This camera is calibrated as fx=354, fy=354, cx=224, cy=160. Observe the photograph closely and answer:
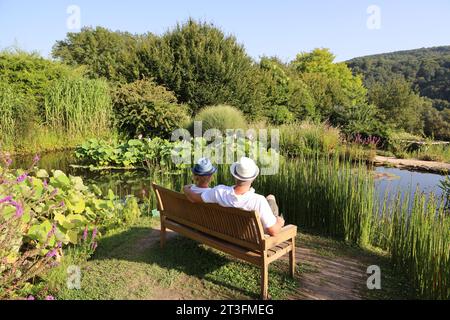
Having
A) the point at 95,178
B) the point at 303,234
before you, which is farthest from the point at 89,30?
the point at 303,234

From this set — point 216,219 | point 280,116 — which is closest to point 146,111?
point 280,116

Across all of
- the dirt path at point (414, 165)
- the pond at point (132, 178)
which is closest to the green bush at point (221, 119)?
the pond at point (132, 178)

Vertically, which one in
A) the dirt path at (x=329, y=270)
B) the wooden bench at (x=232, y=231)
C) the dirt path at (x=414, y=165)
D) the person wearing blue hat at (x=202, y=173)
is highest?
the person wearing blue hat at (x=202, y=173)

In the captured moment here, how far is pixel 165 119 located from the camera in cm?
1236

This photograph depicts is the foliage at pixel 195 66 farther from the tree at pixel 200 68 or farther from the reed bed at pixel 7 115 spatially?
the reed bed at pixel 7 115

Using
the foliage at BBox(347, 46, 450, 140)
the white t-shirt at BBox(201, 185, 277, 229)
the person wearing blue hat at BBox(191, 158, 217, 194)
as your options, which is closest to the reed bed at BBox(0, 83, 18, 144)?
the person wearing blue hat at BBox(191, 158, 217, 194)

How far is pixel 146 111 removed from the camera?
40.9ft

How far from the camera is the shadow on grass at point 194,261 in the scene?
9.98ft

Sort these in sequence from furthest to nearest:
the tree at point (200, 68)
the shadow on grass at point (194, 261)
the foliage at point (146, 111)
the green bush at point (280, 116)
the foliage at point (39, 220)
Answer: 1. the green bush at point (280, 116)
2. the tree at point (200, 68)
3. the foliage at point (146, 111)
4. the shadow on grass at point (194, 261)
5. the foliage at point (39, 220)

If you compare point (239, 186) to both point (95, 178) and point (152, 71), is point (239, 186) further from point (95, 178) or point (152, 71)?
point (152, 71)

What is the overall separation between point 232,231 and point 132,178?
211 inches

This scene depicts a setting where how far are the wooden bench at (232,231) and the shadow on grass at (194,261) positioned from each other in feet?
0.75

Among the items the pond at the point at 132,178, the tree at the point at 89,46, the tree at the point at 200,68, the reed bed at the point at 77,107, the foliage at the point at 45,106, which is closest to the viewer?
the pond at the point at 132,178
